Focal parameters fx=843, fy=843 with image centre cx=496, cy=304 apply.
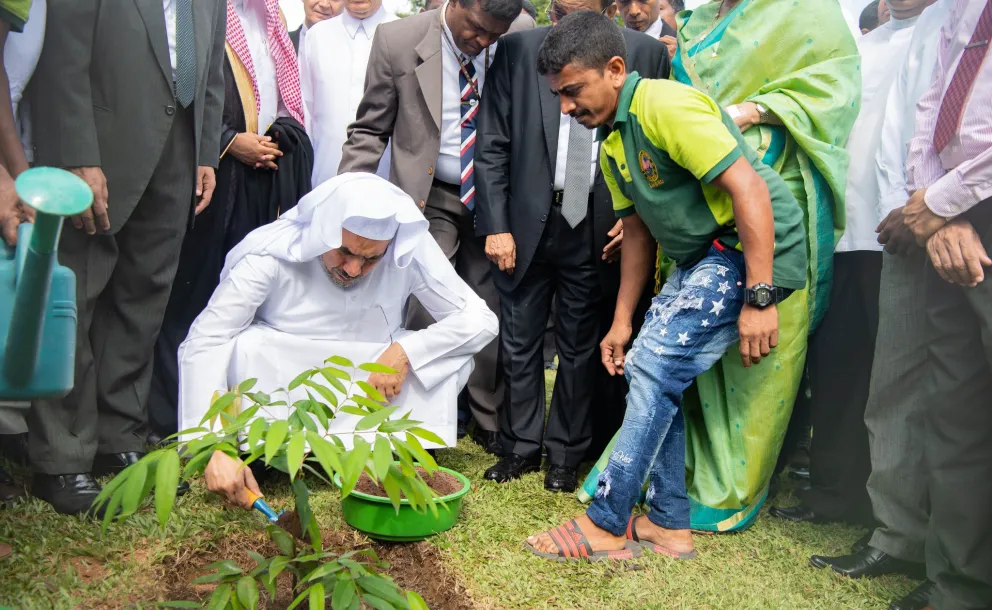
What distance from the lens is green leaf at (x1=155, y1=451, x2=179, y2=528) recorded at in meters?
1.41

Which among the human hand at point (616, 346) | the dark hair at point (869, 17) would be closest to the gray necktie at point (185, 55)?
the human hand at point (616, 346)

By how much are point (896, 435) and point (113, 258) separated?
8.87 feet

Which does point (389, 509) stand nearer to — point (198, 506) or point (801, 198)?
point (198, 506)

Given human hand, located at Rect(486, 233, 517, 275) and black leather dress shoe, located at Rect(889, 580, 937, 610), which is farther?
human hand, located at Rect(486, 233, 517, 275)

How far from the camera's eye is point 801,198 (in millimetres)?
3098

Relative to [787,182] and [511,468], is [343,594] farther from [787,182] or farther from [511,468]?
[787,182]

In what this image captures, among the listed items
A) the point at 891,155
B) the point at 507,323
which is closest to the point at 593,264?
the point at 507,323

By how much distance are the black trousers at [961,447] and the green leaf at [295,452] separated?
6.04ft

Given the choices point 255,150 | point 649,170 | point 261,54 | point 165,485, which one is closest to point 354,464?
point 165,485

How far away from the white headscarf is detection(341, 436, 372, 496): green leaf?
162 cm

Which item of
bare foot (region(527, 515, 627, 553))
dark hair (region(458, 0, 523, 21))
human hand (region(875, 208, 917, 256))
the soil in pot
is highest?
dark hair (region(458, 0, 523, 21))

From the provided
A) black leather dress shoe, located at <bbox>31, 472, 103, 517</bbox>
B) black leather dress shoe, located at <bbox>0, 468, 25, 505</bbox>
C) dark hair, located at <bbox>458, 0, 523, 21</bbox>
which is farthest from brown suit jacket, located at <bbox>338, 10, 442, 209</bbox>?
black leather dress shoe, located at <bbox>0, 468, 25, 505</bbox>

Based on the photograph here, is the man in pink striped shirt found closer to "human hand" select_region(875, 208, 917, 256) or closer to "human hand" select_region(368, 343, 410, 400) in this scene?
"human hand" select_region(875, 208, 917, 256)

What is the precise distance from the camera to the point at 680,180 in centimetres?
280
